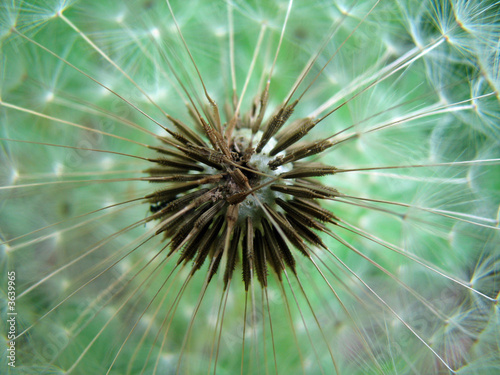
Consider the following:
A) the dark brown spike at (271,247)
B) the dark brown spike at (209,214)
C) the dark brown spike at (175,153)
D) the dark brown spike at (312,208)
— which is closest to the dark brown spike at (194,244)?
the dark brown spike at (209,214)

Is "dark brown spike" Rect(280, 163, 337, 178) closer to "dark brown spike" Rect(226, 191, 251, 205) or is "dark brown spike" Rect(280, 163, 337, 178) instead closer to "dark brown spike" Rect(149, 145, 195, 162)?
"dark brown spike" Rect(226, 191, 251, 205)

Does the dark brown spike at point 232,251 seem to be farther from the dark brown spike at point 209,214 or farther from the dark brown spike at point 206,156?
the dark brown spike at point 206,156

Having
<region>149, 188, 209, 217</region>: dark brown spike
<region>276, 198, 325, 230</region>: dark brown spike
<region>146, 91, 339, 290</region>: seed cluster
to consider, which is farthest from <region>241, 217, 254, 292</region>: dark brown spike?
<region>149, 188, 209, 217</region>: dark brown spike

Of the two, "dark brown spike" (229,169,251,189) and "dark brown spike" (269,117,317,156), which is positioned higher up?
"dark brown spike" (269,117,317,156)

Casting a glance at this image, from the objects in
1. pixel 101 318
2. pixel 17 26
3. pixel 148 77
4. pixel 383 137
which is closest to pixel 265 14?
pixel 148 77

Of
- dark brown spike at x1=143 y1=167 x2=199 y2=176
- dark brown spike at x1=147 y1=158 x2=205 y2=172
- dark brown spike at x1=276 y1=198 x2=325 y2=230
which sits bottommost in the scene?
dark brown spike at x1=276 y1=198 x2=325 y2=230

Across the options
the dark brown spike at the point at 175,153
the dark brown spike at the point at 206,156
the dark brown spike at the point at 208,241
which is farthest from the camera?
the dark brown spike at the point at 175,153

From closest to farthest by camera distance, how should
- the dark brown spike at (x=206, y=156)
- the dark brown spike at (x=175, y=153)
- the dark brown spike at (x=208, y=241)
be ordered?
the dark brown spike at (x=206, y=156)
the dark brown spike at (x=208, y=241)
the dark brown spike at (x=175, y=153)

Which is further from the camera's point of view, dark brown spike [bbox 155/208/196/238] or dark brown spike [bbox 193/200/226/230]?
dark brown spike [bbox 155/208/196/238]

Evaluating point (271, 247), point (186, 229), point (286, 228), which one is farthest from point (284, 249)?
point (186, 229)
